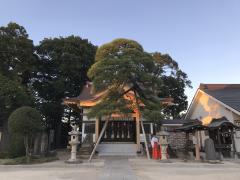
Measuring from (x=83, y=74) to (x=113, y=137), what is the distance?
434 inches

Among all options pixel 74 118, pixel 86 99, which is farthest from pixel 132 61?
pixel 74 118

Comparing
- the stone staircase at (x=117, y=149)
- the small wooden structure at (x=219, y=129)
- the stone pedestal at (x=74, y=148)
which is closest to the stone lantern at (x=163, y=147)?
the small wooden structure at (x=219, y=129)

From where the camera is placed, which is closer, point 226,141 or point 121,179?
point 121,179

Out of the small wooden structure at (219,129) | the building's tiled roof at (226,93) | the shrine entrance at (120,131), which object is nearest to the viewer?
the small wooden structure at (219,129)

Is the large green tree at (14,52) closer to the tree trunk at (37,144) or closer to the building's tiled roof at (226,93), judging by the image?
the tree trunk at (37,144)

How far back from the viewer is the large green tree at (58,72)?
78.9ft

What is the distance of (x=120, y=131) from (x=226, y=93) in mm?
9549

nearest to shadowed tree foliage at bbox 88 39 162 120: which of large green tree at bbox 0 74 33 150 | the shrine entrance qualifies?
the shrine entrance

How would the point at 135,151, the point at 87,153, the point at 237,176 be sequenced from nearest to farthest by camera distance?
the point at 237,176
the point at 87,153
the point at 135,151

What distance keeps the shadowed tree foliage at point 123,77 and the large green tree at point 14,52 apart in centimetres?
1072

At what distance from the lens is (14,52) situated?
20.1 meters

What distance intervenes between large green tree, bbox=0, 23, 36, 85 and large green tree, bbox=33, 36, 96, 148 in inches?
134

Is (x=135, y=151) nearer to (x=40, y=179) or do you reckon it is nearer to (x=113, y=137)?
(x=113, y=137)

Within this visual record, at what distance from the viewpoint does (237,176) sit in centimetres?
770
